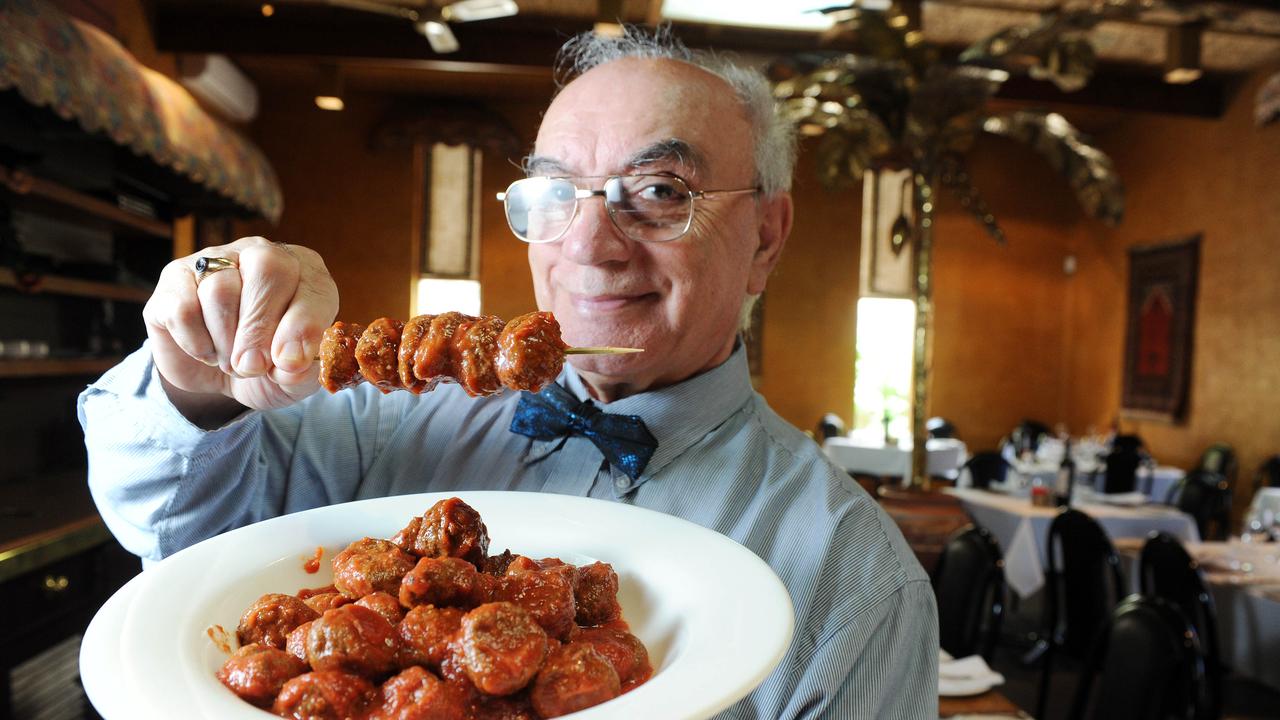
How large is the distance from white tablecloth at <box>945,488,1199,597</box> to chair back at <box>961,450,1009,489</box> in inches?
45.9

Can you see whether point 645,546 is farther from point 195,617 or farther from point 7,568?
point 7,568

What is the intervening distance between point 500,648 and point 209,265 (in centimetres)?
63

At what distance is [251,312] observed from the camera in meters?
1.06

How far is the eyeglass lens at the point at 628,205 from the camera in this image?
58.2 inches

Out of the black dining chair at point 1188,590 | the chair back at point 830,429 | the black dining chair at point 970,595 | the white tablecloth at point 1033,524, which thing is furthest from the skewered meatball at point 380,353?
the chair back at point 830,429

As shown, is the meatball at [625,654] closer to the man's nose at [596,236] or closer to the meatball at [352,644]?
the meatball at [352,644]

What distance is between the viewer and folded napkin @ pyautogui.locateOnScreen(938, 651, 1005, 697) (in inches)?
94.7

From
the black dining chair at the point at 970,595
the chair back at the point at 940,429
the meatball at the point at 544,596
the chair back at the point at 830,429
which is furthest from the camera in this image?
the chair back at the point at 940,429

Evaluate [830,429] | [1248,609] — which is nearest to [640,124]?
[1248,609]

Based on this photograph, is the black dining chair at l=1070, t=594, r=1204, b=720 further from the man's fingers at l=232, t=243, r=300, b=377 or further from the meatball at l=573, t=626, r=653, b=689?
the man's fingers at l=232, t=243, r=300, b=377

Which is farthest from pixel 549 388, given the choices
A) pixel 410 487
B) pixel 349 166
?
pixel 349 166

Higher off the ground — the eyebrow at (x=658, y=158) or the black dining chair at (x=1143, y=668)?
the eyebrow at (x=658, y=158)

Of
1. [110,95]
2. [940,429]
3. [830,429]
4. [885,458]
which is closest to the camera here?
[110,95]

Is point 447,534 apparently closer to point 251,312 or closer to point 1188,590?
point 251,312
